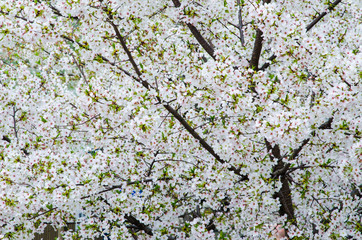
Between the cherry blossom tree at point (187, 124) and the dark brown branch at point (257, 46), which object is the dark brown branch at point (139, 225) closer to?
the cherry blossom tree at point (187, 124)

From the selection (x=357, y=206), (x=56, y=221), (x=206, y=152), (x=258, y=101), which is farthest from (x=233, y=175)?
(x=56, y=221)

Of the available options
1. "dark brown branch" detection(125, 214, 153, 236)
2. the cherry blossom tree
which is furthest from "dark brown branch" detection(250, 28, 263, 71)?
"dark brown branch" detection(125, 214, 153, 236)

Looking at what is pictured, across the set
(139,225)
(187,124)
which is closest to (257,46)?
(187,124)

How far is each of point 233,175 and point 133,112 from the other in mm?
1915

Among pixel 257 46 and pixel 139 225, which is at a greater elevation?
pixel 257 46

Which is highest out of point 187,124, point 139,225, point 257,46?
point 257,46

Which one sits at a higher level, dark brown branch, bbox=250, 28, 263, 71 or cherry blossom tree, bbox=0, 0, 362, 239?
dark brown branch, bbox=250, 28, 263, 71

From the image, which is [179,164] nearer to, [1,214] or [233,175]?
[233,175]

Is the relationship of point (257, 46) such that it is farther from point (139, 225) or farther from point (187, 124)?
point (139, 225)

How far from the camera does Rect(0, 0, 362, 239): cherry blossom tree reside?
471 cm

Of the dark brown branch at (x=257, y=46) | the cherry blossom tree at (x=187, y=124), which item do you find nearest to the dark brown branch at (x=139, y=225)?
the cherry blossom tree at (x=187, y=124)

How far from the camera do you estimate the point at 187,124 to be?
5.42m

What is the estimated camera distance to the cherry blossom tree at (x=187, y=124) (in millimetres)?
4715

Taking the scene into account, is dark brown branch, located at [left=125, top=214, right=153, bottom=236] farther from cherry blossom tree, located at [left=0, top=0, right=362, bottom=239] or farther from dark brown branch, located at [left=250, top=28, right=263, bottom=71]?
dark brown branch, located at [left=250, top=28, right=263, bottom=71]
